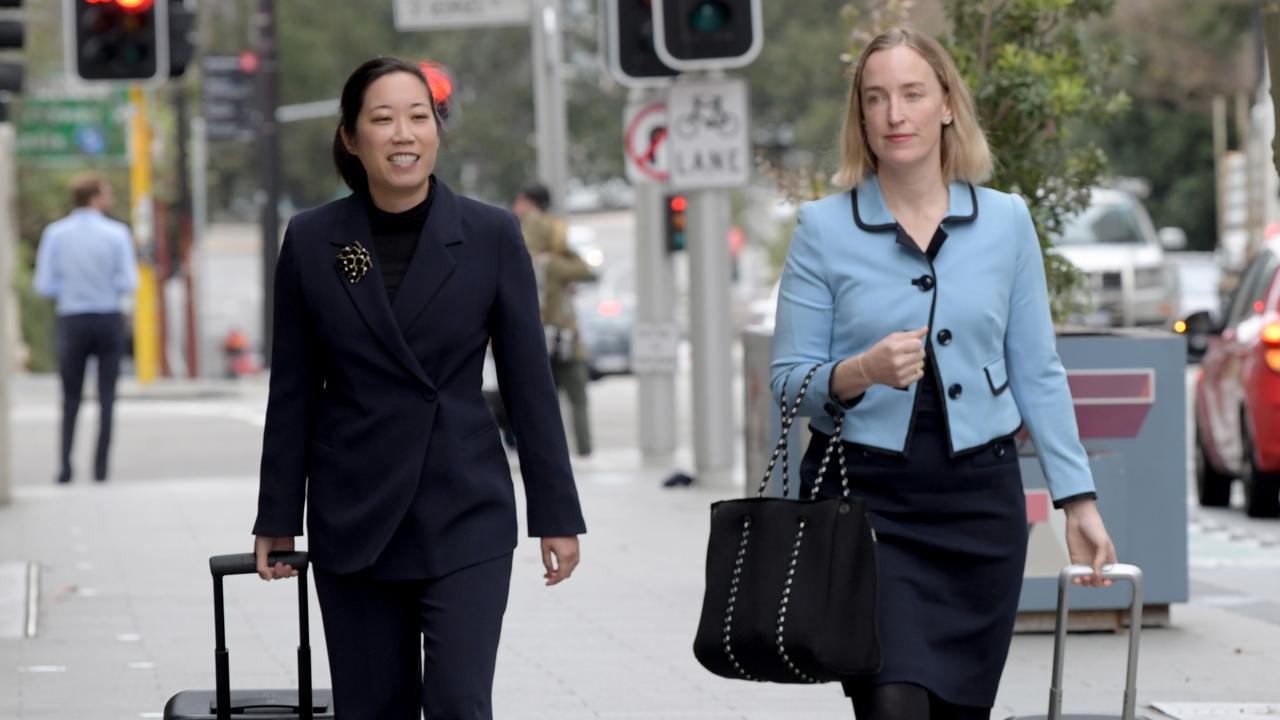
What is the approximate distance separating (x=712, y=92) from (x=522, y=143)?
52.3 metres

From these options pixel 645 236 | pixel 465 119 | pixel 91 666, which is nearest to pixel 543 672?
pixel 91 666

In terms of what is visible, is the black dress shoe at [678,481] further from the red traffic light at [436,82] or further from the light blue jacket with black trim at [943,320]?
the light blue jacket with black trim at [943,320]

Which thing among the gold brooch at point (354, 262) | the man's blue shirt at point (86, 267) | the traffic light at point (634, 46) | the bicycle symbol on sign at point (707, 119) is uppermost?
the traffic light at point (634, 46)

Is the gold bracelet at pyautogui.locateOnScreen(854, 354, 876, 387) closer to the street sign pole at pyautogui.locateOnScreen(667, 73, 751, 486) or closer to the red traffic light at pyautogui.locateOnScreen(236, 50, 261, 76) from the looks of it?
the street sign pole at pyautogui.locateOnScreen(667, 73, 751, 486)

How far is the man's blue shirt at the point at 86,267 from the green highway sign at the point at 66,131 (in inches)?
917

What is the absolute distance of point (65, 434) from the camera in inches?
630

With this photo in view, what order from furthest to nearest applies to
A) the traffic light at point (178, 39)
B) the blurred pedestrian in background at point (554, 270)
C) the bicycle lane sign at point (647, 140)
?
the blurred pedestrian in background at point (554, 270), the bicycle lane sign at point (647, 140), the traffic light at point (178, 39)

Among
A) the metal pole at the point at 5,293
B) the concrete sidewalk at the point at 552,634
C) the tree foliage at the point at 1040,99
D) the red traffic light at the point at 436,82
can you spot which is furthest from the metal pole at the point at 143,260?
the red traffic light at the point at 436,82

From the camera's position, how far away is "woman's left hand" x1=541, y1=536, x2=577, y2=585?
16.0ft

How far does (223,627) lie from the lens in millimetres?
4820

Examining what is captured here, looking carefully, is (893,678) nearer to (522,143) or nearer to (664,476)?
(664,476)

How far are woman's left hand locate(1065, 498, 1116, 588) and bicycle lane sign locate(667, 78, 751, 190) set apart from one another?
9.66 metres

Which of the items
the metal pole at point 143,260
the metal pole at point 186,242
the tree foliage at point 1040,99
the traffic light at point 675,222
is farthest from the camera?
the metal pole at point 186,242

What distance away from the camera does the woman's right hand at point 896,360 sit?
14.1 feet
